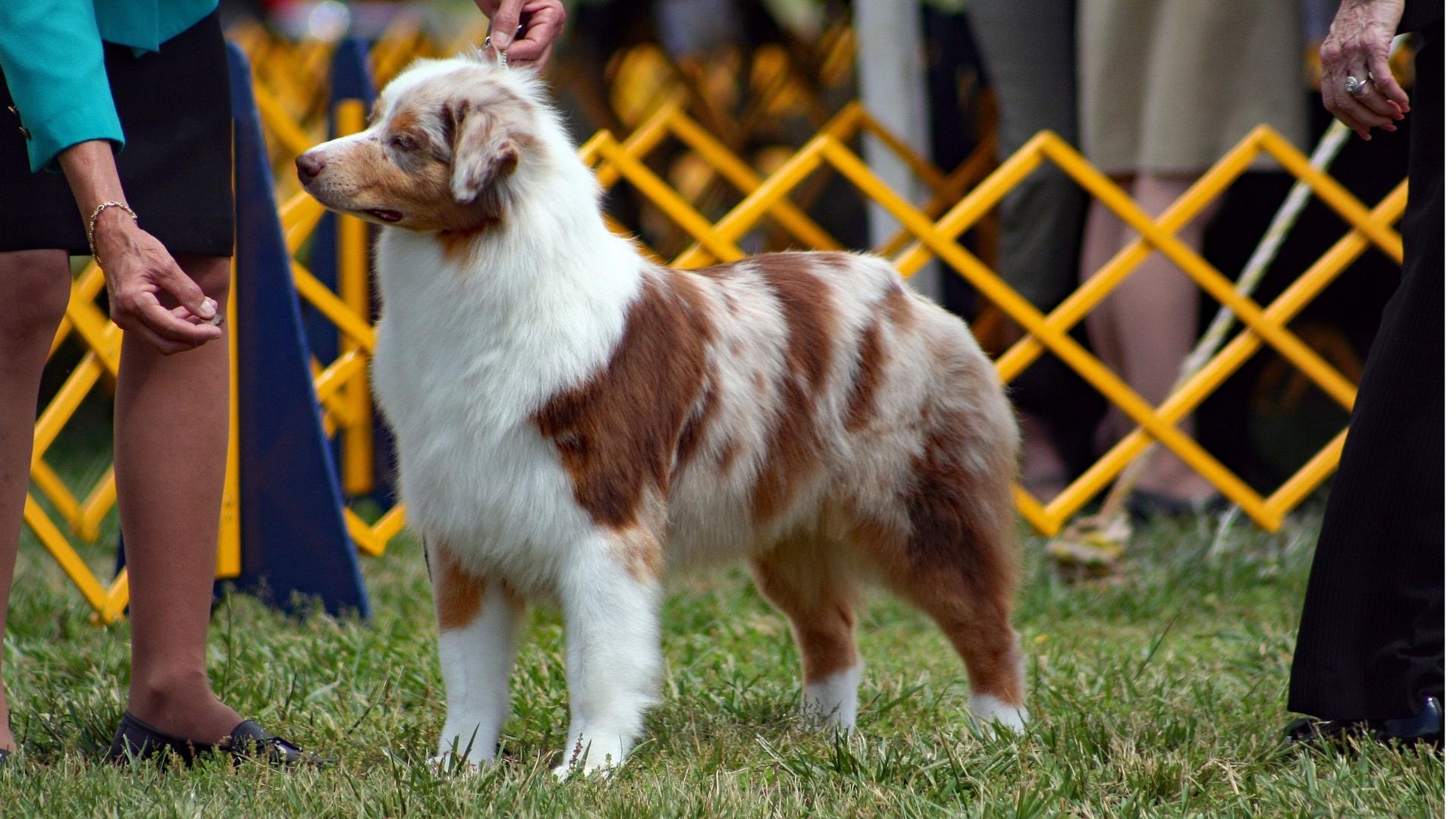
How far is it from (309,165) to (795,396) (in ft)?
3.20

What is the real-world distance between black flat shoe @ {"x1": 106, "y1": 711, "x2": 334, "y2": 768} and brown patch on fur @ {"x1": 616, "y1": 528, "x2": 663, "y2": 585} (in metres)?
0.67

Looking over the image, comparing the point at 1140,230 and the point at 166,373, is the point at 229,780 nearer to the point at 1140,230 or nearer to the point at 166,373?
the point at 166,373

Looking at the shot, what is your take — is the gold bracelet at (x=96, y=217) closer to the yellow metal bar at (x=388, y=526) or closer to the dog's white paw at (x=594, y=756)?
the dog's white paw at (x=594, y=756)

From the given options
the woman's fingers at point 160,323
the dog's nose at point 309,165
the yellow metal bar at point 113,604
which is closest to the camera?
the woman's fingers at point 160,323

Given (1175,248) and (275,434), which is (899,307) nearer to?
(275,434)

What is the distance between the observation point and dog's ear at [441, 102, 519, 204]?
8.21 ft

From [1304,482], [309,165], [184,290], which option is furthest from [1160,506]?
[184,290]

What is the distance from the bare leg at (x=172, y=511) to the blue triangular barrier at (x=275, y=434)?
1.19 m

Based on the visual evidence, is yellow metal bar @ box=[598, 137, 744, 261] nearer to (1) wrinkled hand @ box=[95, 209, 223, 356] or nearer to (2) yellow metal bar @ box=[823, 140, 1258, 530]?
(2) yellow metal bar @ box=[823, 140, 1258, 530]

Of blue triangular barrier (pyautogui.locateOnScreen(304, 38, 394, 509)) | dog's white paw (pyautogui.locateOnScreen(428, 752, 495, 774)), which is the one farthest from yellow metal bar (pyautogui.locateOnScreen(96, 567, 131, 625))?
dog's white paw (pyautogui.locateOnScreen(428, 752, 495, 774))

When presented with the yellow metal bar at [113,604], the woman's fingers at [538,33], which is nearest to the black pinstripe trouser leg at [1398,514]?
the woman's fingers at [538,33]

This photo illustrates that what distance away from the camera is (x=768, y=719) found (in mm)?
3135

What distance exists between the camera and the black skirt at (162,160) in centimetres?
262

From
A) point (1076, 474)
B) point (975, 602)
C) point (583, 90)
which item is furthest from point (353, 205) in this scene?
point (583, 90)
